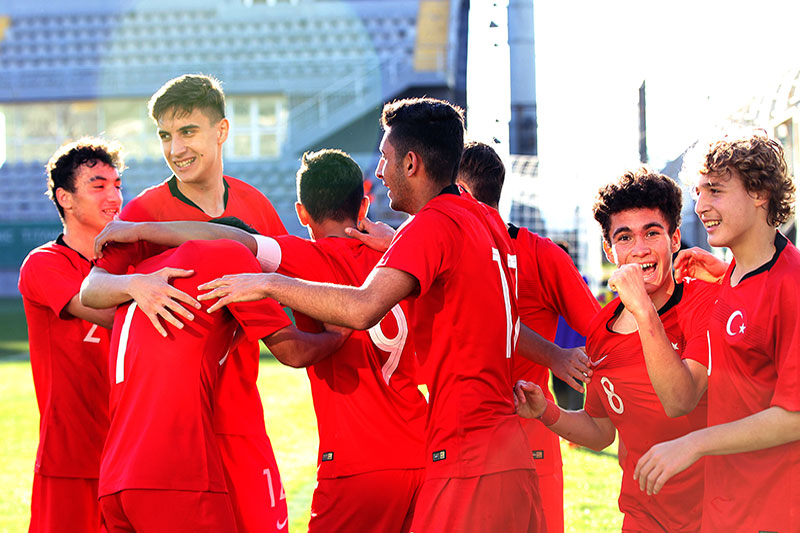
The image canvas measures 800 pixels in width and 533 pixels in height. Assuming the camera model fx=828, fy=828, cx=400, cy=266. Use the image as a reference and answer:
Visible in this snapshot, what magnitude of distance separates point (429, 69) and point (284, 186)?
7.01 metres

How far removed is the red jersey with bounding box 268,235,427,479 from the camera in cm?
312

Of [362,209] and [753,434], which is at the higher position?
[362,209]

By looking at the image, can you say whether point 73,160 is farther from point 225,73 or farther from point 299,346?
point 225,73

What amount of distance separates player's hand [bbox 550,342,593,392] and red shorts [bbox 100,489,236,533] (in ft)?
4.94

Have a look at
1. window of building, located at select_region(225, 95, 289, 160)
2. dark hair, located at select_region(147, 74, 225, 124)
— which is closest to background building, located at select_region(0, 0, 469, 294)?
window of building, located at select_region(225, 95, 289, 160)

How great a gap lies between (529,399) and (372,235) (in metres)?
0.94

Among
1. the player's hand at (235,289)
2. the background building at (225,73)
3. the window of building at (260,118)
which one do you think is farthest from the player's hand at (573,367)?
the window of building at (260,118)

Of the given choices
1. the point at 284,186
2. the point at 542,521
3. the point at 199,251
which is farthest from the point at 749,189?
the point at 284,186

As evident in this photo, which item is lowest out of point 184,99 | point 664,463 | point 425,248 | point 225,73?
point 664,463

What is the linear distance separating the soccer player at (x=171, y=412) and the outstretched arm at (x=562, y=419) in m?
0.92

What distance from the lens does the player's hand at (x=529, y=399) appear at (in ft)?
9.51

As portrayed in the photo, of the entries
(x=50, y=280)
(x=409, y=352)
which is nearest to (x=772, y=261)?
(x=409, y=352)

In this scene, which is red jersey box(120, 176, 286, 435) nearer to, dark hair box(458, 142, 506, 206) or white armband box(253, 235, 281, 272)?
white armband box(253, 235, 281, 272)

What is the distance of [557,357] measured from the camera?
347 cm
